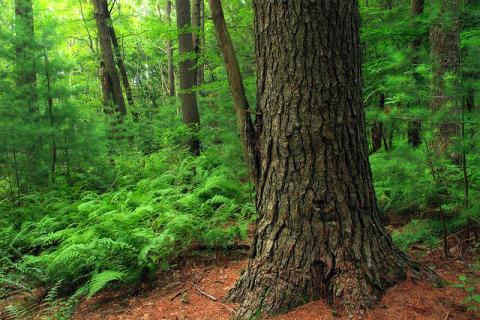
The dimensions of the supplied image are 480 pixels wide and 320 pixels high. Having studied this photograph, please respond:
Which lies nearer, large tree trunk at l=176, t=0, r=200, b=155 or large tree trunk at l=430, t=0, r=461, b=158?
large tree trunk at l=430, t=0, r=461, b=158

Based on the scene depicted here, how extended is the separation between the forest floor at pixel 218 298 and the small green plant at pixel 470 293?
42 millimetres

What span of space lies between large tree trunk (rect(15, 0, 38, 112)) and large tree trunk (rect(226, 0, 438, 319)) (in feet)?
24.2

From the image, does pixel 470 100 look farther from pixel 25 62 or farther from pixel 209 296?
pixel 25 62

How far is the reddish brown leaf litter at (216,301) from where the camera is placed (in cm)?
250

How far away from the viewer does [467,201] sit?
3.36 m

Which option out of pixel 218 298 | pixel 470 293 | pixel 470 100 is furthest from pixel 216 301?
pixel 470 100

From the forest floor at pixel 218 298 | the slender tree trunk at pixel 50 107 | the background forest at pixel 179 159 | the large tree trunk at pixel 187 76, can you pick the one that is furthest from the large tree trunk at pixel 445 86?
the slender tree trunk at pixel 50 107

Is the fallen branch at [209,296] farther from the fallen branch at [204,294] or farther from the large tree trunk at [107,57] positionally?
the large tree trunk at [107,57]

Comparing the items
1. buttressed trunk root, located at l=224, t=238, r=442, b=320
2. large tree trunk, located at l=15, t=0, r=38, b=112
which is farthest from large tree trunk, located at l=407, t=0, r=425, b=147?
large tree trunk, located at l=15, t=0, r=38, b=112

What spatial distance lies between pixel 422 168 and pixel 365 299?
69.2 inches

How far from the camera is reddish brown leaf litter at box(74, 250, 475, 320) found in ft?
8.19

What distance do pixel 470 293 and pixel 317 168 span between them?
4.91 feet

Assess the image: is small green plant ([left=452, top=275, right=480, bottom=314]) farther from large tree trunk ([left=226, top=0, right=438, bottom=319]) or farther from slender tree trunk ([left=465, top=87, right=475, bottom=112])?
slender tree trunk ([left=465, top=87, right=475, bottom=112])

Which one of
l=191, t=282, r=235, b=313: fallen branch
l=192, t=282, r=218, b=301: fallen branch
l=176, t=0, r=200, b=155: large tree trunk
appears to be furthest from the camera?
l=176, t=0, r=200, b=155: large tree trunk
